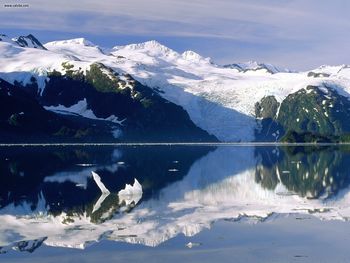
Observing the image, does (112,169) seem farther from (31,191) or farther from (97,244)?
(97,244)

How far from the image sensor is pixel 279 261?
96.5 ft

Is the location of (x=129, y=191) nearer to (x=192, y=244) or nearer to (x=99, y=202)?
(x=99, y=202)

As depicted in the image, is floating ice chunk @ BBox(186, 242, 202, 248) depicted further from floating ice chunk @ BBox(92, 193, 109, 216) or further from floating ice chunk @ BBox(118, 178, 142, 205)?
floating ice chunk @ BBox(118, 178, 142, 205)

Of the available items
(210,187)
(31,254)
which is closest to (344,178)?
(210,187)

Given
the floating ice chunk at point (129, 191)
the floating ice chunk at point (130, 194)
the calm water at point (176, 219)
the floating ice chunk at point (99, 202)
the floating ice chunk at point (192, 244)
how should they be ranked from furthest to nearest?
the floating ice chunk at point (129, 191) → the floating ice chunk at point (130, 194) → the floating ice chunk at point (99, 202) → the floating ice chunk at point (192, 244) → the calm water at point (176, 219)

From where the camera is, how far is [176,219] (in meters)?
42.4

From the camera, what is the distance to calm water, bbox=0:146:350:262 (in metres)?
31.8

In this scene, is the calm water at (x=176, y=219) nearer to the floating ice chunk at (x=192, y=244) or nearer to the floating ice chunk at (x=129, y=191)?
the floating ice chunk at (x=192, y=244)

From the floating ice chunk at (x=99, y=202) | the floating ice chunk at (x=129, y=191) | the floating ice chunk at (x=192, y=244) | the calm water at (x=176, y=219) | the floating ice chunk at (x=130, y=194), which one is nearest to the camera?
the calm water at (x=176, y=219)

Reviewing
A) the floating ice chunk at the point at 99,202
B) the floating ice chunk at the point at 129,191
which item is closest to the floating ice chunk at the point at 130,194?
the floating ice chunk at the point at 129,191

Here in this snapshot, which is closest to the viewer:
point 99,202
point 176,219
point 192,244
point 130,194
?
point 192,244

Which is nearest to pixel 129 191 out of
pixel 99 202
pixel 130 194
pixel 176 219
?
pixel 130 194

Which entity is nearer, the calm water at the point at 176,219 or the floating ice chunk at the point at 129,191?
the calm water at the point at 176,219

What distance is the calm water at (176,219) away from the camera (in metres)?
31.8
